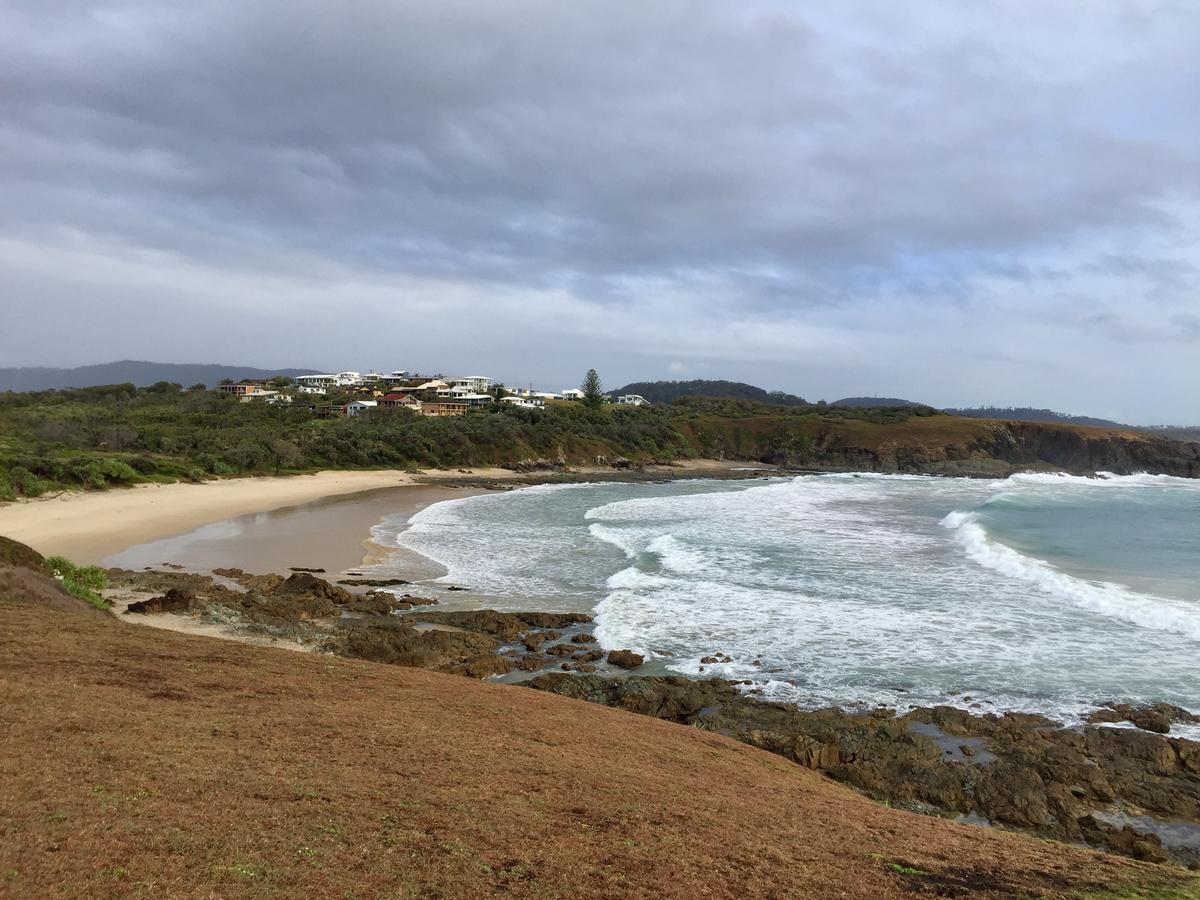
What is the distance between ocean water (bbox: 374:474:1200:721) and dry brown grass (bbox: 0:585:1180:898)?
22.9 ft

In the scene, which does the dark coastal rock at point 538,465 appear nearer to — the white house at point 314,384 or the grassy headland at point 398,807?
the white house at point 314,384

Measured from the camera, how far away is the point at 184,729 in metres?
8.80

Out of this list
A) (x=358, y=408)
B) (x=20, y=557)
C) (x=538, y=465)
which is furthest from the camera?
(x=358, y=408)

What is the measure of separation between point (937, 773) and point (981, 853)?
477cm

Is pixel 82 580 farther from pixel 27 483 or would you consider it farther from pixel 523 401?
pixel 523 401

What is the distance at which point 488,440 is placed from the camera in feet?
252

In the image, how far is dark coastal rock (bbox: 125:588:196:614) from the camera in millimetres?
18328

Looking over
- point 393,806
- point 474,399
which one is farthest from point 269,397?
point 393,806

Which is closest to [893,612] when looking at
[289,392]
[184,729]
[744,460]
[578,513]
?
[184,729]

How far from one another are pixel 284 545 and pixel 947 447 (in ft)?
280

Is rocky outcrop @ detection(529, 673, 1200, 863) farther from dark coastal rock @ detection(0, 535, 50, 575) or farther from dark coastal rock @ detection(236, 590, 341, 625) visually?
dark coastal rock @ detection(0, 535, 50, 575)

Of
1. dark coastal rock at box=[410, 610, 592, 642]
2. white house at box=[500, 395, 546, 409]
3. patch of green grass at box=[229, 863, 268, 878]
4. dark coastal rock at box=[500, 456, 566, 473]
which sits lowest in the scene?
dark coastal rock at box=[410, 610, 592, 642]

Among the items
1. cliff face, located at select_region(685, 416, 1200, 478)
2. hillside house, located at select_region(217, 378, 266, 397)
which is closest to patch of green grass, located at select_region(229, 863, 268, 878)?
cliff face, located at select_region(685, 416, 1200, 478)

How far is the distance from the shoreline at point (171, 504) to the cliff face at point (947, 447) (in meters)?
35.6
